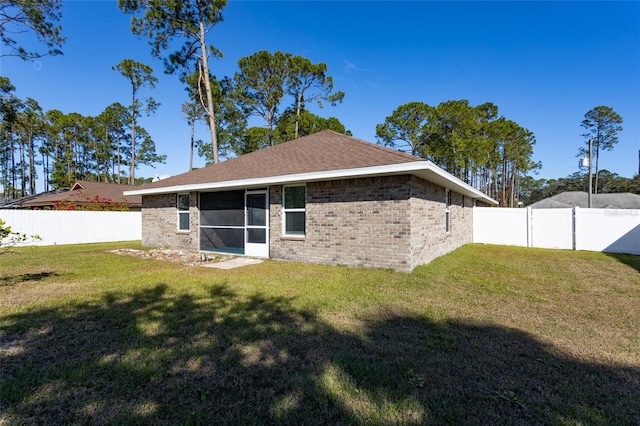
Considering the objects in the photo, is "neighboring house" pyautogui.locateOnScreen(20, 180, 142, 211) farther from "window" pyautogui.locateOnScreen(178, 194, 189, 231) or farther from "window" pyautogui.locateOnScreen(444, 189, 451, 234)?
"window" pyautogui.locateOnScreen(444, 189, 451, 234)

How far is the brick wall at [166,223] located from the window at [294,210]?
162 inches

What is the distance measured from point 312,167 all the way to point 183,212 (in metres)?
6.38

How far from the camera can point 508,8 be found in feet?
28.8

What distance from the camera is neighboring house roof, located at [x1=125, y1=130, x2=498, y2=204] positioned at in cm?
657

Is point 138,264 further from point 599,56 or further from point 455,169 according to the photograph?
point 455,169

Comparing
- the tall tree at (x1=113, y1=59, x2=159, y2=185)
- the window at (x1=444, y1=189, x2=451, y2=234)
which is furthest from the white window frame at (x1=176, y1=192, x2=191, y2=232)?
the tall tree at (x1=113, y1=59, x2=159, y2=185)

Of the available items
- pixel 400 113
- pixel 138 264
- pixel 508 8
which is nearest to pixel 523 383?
pixel 138 264

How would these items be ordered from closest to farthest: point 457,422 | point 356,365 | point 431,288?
1. point 457,422
2. point 356,365
3. point 431,288

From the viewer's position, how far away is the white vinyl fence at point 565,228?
34.7 feet

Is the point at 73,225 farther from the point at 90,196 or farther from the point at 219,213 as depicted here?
the point at 219,213

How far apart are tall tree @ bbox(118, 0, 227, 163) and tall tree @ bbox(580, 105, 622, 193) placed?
4580 centimetres

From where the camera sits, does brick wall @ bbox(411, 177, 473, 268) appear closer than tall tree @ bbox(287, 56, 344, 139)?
Yes

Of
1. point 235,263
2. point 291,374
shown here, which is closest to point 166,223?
point 235,263

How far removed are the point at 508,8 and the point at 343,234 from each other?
28.7 ft
